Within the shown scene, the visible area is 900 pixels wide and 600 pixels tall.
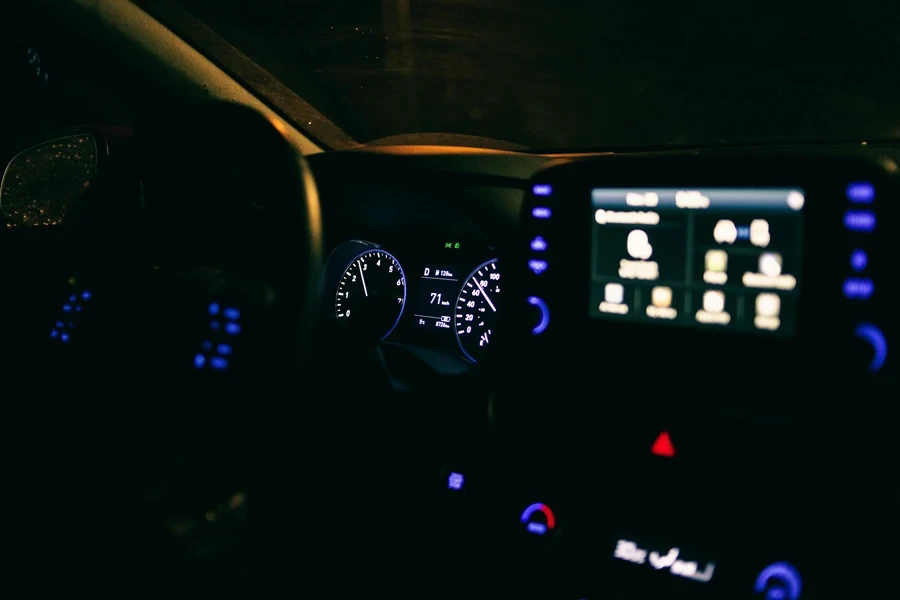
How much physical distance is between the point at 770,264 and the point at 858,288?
147mm

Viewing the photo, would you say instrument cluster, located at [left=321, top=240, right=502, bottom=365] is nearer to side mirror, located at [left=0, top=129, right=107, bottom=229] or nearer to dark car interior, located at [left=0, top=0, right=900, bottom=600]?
dark car interior, located at [left=0, top=0, right=900, bottom=600]

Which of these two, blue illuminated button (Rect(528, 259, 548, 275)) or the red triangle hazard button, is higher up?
blue illuminated button (Rect(528, 259, 548, 275))

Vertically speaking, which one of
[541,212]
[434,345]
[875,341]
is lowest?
[434,345]

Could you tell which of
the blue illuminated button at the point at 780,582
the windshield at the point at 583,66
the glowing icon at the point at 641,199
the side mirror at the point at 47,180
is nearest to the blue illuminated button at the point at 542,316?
the glowing icon at the point at 641,199

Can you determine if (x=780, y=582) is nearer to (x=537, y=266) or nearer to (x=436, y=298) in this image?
(x=537, y=266)

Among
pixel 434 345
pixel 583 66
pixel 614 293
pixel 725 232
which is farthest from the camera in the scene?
pixel 434 345

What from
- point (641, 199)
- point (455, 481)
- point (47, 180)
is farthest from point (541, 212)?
point (47, 180)

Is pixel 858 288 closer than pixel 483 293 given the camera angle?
Yes

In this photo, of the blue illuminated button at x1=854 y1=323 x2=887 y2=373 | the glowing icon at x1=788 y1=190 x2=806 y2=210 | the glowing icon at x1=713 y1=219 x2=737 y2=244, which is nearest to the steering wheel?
the glowing icon at x1=713 y1=219 x2=737 y2=244

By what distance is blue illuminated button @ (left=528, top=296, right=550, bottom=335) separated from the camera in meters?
1.51

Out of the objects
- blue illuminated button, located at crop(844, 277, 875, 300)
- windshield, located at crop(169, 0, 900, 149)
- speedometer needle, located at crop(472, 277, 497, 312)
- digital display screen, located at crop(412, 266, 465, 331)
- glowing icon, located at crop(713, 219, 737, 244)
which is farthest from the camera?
digital display screen, located at crop(412, 266, 465, 331)

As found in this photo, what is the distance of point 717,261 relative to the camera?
136 cm

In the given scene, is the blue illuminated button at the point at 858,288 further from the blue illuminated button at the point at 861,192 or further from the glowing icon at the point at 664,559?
the glowing icon at the point at 664,559

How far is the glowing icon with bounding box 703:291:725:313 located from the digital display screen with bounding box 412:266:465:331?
1.14 meters
